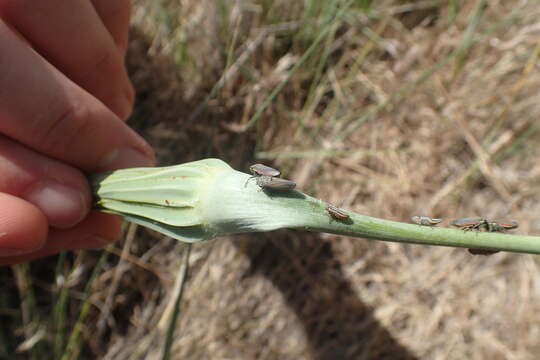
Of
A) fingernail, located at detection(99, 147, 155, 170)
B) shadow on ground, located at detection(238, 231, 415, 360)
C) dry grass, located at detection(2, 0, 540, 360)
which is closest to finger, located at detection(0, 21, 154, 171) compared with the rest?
fingernail, located at detection(99, 147, 155, 170)

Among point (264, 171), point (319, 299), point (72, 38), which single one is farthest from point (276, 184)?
point (319, 299)

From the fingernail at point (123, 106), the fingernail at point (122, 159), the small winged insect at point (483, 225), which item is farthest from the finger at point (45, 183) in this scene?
the small winged insect at point (483, 225)

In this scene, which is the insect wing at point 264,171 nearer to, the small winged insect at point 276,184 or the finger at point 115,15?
the small winged insect at point 276,184

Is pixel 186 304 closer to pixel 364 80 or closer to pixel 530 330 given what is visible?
pixel 364 80

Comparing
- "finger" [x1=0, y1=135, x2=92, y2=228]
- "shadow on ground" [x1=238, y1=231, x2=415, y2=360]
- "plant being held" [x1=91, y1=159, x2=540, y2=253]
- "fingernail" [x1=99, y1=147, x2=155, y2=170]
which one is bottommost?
"shadow on ground" [x1=238, y1=231, x2=415, y2=360]

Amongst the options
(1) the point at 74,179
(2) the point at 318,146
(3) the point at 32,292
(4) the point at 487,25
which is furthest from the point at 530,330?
(3) the point at 32,292

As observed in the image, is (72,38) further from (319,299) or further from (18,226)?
(319,299)

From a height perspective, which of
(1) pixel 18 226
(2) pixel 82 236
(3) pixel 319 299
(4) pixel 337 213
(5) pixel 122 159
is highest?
(4) pixel 337 213

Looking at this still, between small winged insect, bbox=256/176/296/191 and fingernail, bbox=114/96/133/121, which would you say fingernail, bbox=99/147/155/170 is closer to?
fingernail, bbox=114/96/133/121

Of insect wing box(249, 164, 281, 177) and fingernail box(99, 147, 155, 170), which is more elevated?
insect wing box(249, 164, 281, 177)
